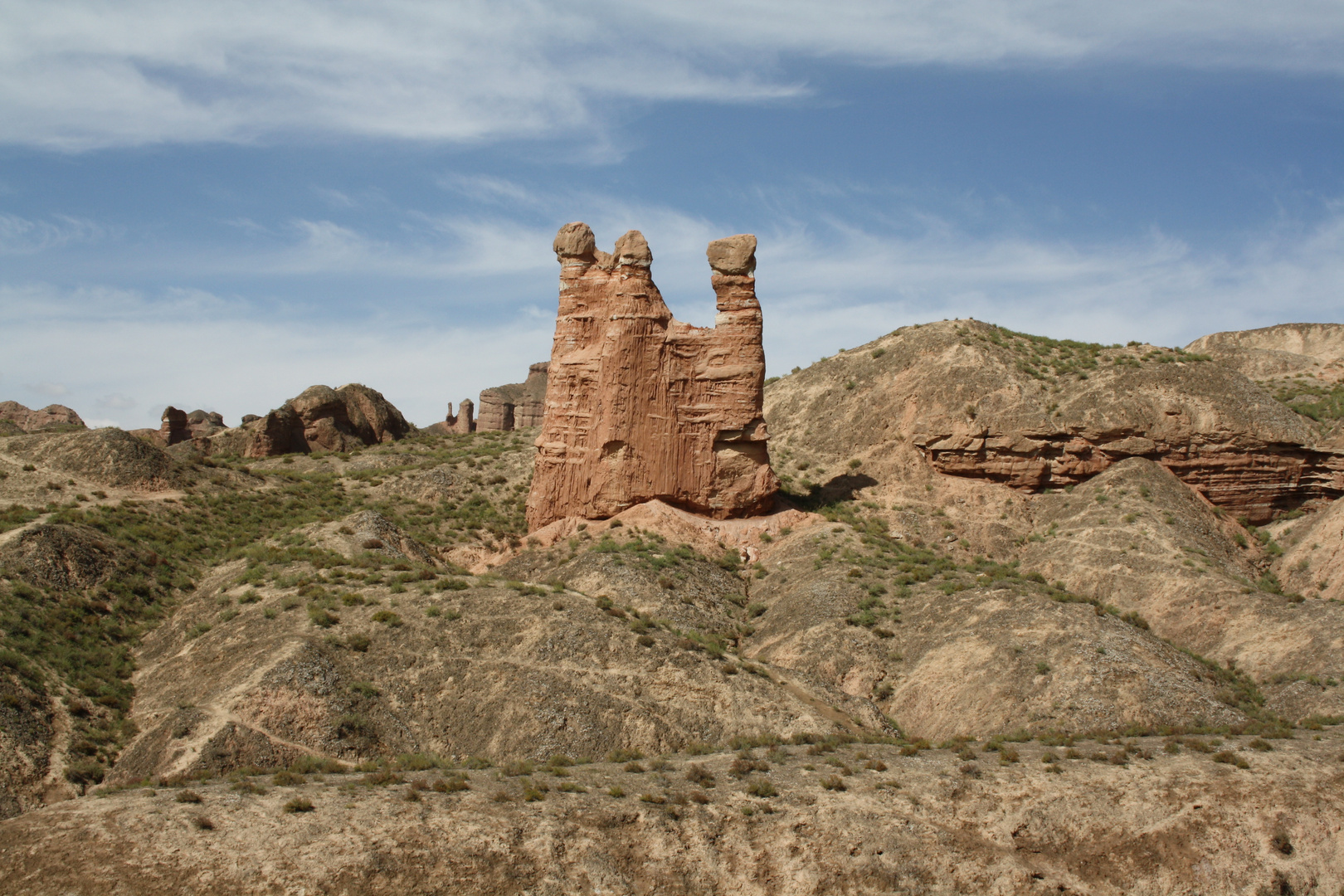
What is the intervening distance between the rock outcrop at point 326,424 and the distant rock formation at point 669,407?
20.4 meters

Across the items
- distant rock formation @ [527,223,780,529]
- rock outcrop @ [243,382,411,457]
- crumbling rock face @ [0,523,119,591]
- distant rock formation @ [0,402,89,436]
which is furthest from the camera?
distant rock formation @ [0,402,89,436]

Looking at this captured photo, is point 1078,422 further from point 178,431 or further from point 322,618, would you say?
point 178,431

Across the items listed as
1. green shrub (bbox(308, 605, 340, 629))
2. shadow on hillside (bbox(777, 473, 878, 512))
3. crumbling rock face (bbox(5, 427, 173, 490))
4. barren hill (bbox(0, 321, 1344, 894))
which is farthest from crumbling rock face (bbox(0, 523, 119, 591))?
shadow on hillside (bbox(777, 473, 878, 512))

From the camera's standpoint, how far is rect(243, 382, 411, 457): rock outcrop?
5728 centimetres

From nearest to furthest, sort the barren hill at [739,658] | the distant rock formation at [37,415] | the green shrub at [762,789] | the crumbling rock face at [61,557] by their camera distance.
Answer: the barren hill at [739,658], the green shrub at [762,789], the crumbling rock face at [61,557], the distant rock formation at [37,415]

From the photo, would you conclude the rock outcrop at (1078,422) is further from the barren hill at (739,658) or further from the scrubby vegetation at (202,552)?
the scrubby vegetation at (202,552)

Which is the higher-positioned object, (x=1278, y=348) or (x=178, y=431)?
(x=1278, y=348)

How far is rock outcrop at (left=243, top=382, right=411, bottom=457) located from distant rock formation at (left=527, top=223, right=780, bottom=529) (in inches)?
802

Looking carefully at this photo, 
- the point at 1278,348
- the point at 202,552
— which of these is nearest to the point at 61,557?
the point at 202,552

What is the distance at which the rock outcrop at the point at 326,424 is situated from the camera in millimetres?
57281

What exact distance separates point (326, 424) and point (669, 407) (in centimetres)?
2490

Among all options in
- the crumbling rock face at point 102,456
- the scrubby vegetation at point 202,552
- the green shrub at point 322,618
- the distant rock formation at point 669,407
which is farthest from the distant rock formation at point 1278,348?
the crumbling rock face at point 102,456

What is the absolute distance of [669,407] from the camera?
4428cm

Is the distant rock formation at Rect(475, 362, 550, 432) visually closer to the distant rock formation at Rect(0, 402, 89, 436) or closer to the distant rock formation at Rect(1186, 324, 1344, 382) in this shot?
the distant rock formation at Rect(0, 402, 89, 436)
